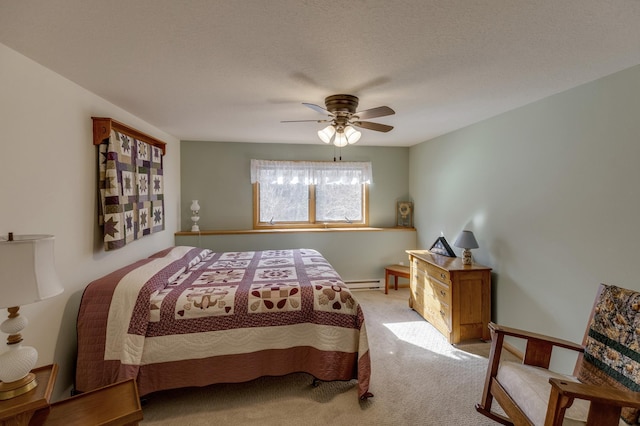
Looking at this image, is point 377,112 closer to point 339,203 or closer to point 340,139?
point 340,139

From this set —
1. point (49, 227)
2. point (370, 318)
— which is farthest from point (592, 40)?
point (49, 227)

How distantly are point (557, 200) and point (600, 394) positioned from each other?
1545 millimetres

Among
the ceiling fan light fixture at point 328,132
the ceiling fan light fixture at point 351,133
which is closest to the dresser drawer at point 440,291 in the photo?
the ceiling fan light fixture at point 351,133

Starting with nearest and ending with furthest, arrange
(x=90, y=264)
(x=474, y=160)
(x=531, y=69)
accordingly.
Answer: (x=531, y=69)
(x=90, y=264)
(x=474, y=160)

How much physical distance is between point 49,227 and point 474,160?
3783 mm

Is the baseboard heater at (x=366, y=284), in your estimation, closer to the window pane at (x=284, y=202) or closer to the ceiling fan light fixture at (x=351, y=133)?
the window pane at (x=284, y=202)

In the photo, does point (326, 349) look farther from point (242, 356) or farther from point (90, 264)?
point (90, 264)

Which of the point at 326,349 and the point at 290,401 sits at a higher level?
the point at 326,349

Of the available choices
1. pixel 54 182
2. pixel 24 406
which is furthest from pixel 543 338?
pixel 54 182

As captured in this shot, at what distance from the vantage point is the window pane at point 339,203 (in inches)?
183

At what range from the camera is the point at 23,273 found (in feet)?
3.75

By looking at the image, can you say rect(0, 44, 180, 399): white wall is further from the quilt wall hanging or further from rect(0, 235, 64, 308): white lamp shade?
rect(0, 235, 64, 308): white lamp shade

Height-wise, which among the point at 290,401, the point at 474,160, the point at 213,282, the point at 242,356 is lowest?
the point at 290,401

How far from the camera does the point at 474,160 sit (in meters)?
3.26
